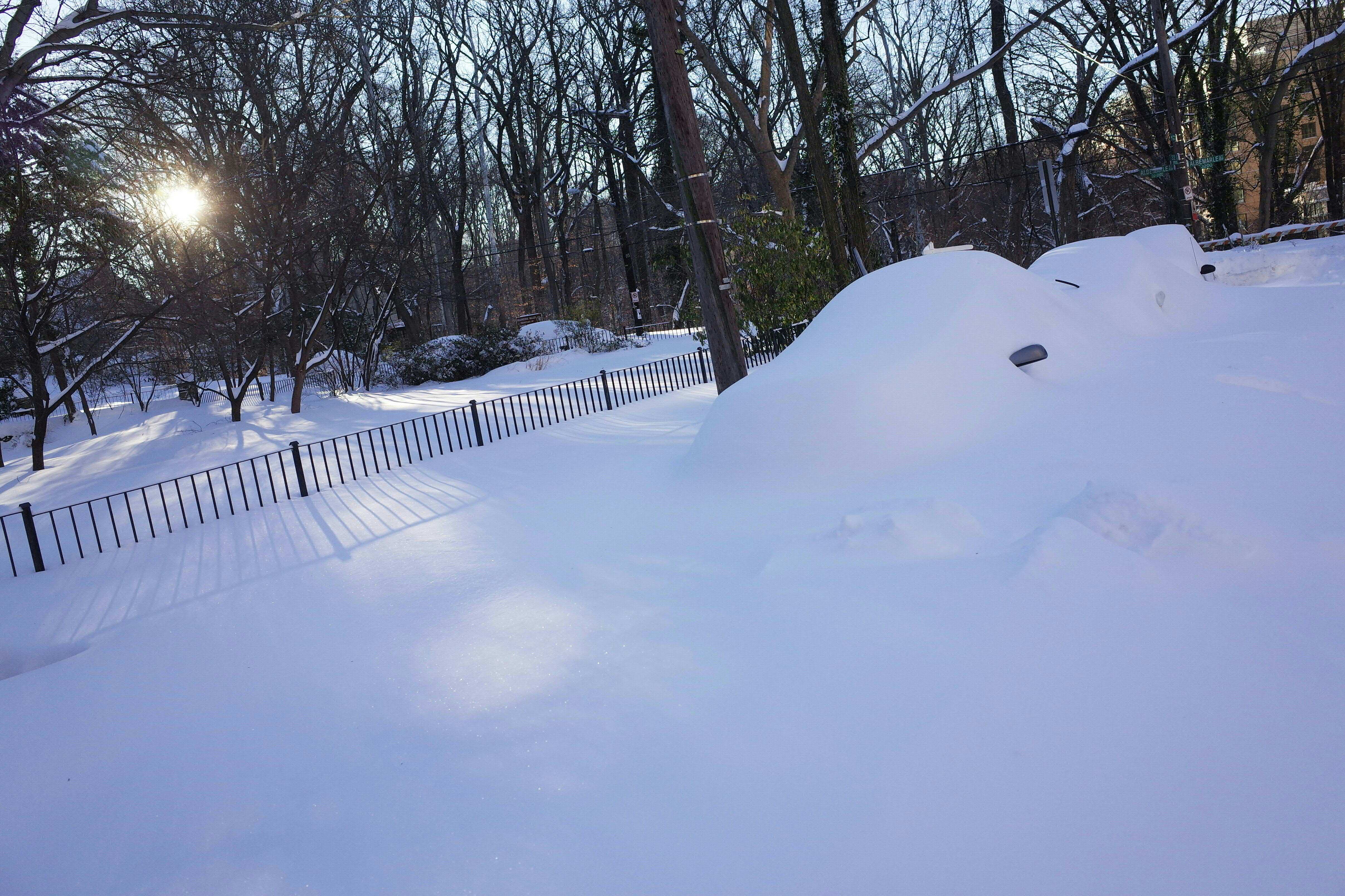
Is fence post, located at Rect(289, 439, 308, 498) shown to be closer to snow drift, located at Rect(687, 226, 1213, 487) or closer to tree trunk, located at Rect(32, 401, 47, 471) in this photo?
snow drift, located at Rect(687, 226, 1213, 487)

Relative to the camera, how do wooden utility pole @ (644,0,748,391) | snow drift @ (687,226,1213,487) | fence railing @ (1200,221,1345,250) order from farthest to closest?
fence railing @ (1200,221,1345,250) < wooden utility pole @ (644,0,748,391) < snow drift @ (687,226,1213,487)

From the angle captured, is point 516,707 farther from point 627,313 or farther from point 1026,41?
point 627,313

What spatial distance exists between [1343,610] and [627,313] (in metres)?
35.2

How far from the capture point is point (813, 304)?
1460cm

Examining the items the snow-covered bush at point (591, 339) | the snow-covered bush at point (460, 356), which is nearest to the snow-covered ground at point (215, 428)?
the snow-covered bush at point (591, 339)

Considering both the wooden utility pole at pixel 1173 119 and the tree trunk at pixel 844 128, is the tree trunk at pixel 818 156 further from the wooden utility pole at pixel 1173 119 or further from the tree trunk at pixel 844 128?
the wooden utility pole at pixel 1173 119

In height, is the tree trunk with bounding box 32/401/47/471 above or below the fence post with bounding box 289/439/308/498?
above

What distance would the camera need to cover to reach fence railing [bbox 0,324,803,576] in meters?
9.26

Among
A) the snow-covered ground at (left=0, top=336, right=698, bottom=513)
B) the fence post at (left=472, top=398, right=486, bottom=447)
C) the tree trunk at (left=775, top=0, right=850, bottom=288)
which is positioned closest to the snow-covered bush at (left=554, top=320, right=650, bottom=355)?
the snow-covered ground at (left=0, top=336, right=698, bottom=513)

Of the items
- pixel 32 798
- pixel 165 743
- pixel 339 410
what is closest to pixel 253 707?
pixel 165 743

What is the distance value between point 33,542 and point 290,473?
12.0ft

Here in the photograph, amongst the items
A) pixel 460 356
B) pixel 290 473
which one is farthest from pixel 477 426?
pixel 460 356

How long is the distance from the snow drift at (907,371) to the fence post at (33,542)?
6844 millimetres

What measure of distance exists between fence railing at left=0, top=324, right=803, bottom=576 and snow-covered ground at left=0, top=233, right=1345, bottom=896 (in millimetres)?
2148
